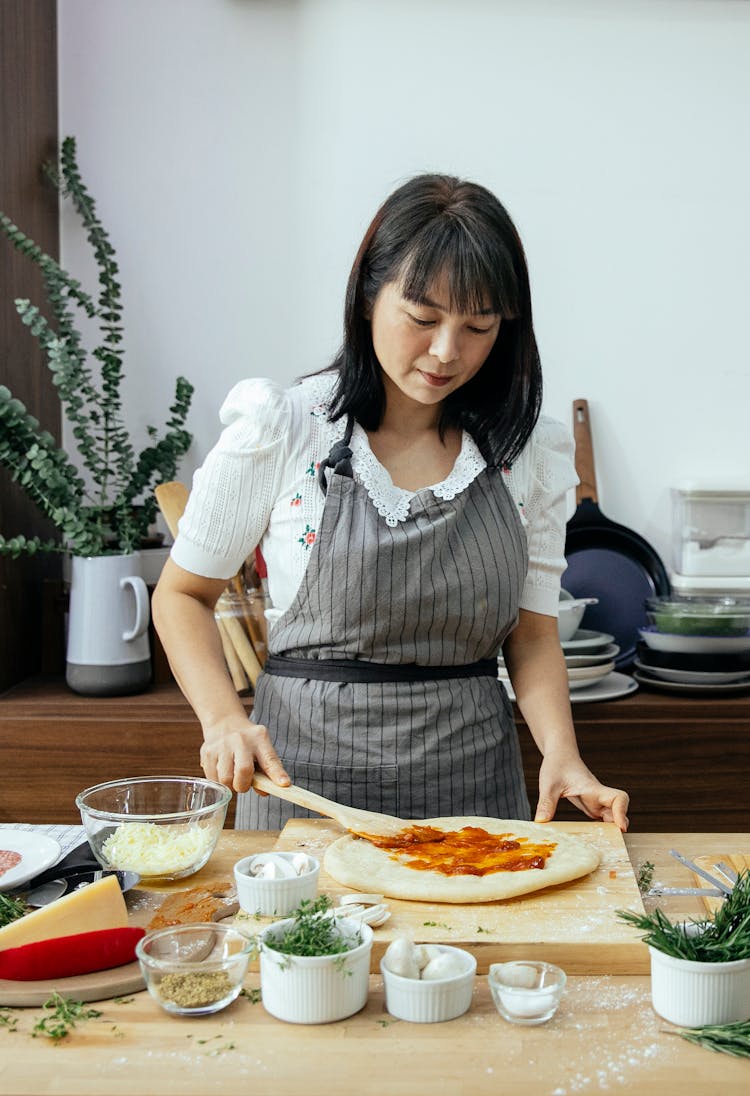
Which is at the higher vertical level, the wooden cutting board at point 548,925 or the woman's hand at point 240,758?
the woman's hand at point 240,758

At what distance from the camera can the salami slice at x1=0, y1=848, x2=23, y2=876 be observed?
1355 millimetres

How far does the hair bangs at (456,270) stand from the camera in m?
1.57

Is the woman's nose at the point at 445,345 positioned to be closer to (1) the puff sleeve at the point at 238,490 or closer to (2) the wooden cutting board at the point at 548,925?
(1) the puff sleeve at the point at 238,490

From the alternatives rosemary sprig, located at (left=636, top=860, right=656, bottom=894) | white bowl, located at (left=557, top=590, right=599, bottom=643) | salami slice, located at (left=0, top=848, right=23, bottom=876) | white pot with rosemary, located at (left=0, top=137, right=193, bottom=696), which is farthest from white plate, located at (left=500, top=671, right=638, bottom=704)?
salami slice, located at (left=0, top=848, right=23, bottom=876)

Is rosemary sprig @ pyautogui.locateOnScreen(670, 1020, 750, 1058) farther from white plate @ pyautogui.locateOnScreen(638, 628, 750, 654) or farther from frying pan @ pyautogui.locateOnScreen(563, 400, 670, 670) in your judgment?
frying pan @ pyautogui.locateOnScreen(563, 400, 670, 670)

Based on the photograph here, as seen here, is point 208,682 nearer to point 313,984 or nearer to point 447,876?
point 447,876

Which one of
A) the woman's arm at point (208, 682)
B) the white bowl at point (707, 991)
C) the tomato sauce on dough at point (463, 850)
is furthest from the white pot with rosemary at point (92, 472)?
the white bowl at point (707, 991)

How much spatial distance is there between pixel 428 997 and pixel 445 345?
846 mm

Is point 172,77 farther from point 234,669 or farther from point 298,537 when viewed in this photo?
point 298,537

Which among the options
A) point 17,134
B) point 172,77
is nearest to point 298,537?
point 17,134

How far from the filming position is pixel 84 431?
A: 102 inches

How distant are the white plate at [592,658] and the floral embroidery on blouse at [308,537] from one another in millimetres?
898

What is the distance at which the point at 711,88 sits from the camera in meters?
2.81

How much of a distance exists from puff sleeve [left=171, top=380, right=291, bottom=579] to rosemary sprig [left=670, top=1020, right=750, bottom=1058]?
3.07 ft
